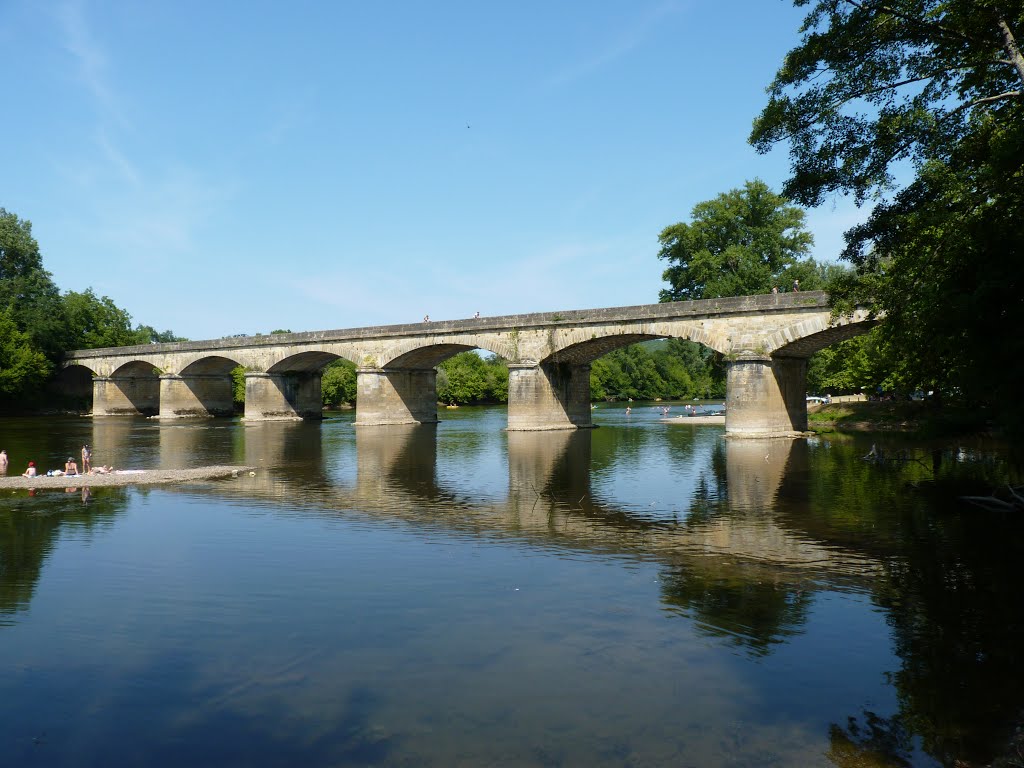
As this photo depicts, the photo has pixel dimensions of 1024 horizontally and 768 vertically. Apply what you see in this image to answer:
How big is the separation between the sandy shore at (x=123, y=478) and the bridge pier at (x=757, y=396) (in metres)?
20.7

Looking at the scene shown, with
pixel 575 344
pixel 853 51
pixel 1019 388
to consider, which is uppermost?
pixel 853 51

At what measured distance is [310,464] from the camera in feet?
85.1

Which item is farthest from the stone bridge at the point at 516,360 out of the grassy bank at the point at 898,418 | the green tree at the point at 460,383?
the green tree at the point at 460,383

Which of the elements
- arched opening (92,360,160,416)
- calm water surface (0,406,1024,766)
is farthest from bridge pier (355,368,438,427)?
calm water surface (0,406,1024,766)

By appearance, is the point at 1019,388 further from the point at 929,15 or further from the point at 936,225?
the point at 929,15

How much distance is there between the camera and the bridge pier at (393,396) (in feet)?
161

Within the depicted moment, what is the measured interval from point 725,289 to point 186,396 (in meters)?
42.7

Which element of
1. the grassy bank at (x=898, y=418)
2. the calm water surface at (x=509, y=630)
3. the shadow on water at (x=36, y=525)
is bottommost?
the calm water surface at (x=509, y=630)

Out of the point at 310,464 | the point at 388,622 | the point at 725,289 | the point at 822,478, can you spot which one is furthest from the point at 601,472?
the point at 725,289

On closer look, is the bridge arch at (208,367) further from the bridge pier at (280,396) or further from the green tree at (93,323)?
the green tree at (93,323)

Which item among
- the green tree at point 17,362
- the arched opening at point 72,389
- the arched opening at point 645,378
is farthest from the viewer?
the arched opening at point 645,378

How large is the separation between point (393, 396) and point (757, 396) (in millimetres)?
24626

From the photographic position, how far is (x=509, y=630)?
27.7 feet

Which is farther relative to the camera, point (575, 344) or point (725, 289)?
point (725, 289)
